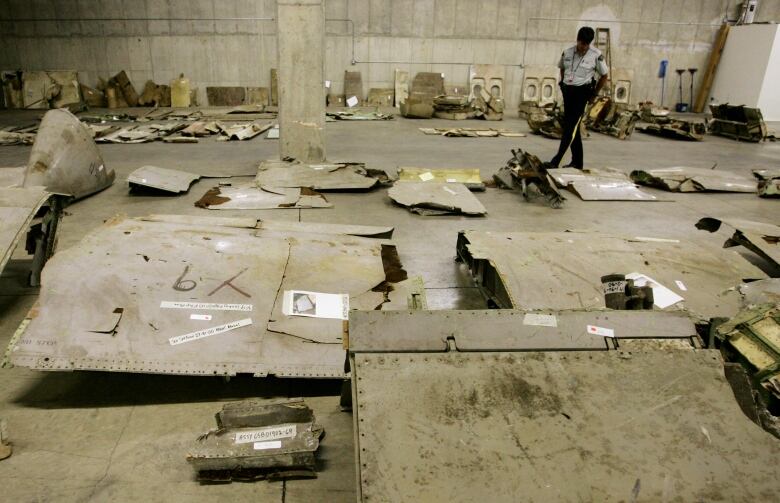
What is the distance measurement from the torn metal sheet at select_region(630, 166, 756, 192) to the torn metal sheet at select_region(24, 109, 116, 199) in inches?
273

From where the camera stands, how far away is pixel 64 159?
525cm

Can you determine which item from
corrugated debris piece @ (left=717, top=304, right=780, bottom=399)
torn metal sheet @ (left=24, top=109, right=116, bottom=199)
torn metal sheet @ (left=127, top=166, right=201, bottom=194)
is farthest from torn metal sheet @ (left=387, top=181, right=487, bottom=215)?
torn metal sheet @ (left=24, top=109, right=116, bottom=199)

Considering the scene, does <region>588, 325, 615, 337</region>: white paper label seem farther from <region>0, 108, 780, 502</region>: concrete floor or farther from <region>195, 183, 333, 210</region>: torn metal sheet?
<region>195, 183, 333, 210</region>: torn metal sheet

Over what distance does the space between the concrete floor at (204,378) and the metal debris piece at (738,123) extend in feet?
5.11

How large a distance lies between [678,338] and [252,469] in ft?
5.91

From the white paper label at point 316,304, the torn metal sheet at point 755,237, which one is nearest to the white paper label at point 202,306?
the white paper label at point 316,304

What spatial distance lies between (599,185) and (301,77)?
4.14 m

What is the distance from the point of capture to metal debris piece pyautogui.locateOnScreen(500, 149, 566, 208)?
5.82m

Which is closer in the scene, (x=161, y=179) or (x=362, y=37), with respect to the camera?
(x=161, y=179)

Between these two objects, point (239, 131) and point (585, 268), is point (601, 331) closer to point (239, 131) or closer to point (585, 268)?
point (585, 268)

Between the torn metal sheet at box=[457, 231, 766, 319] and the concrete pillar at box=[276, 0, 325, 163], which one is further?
the concrete pillar at box=[276, 0, 325, 163]

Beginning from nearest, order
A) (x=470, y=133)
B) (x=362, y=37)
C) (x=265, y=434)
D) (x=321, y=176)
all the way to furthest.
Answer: (x=265, y=434) → (x=321, y=176) → (x=470, y=133) → (x=362, y=37)

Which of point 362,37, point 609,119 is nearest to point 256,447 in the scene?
point 609,119

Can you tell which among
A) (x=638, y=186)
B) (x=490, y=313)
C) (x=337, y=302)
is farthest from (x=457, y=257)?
(x=638, y=186)
